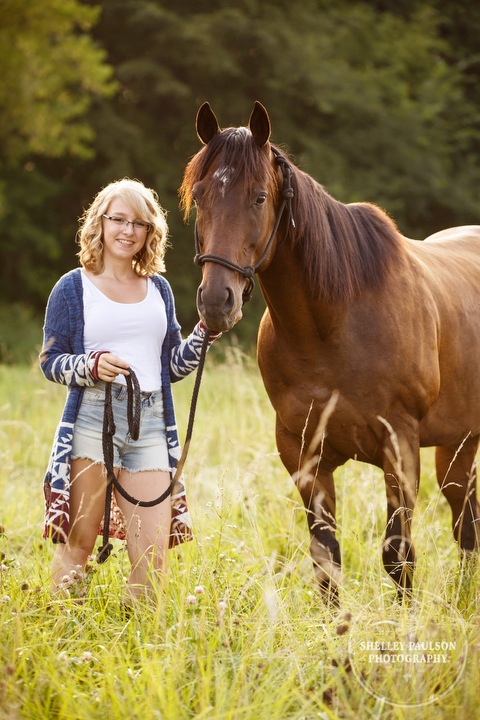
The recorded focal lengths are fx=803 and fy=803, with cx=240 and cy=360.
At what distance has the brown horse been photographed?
2.85m

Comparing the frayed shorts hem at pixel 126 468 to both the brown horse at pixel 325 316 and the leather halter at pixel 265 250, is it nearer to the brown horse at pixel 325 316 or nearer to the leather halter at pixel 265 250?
the brown horse at pixel 325 316

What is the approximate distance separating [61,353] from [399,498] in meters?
1.51

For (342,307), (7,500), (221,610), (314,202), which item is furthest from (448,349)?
(7,500)

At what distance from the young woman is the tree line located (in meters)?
11.6

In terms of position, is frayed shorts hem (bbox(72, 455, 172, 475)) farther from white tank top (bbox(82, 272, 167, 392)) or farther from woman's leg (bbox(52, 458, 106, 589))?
white tank top (bbox(82, 272, 167, 392))

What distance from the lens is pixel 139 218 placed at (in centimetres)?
318

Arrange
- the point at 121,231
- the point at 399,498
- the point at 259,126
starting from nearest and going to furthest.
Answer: the point at 259,126
the point at 121,231
the point at 399,498

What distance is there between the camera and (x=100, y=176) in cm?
1709

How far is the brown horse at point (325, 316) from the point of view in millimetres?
2846

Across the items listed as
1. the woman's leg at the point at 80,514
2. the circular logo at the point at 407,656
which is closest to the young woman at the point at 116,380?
the woman's leg at the point at 80,514

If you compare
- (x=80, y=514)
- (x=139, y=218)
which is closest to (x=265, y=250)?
(x=139, y=218)

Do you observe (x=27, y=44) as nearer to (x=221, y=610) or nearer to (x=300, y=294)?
(x=300, y=294)

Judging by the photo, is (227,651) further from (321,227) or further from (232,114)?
(232,114)

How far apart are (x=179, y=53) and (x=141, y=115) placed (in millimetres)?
1582
